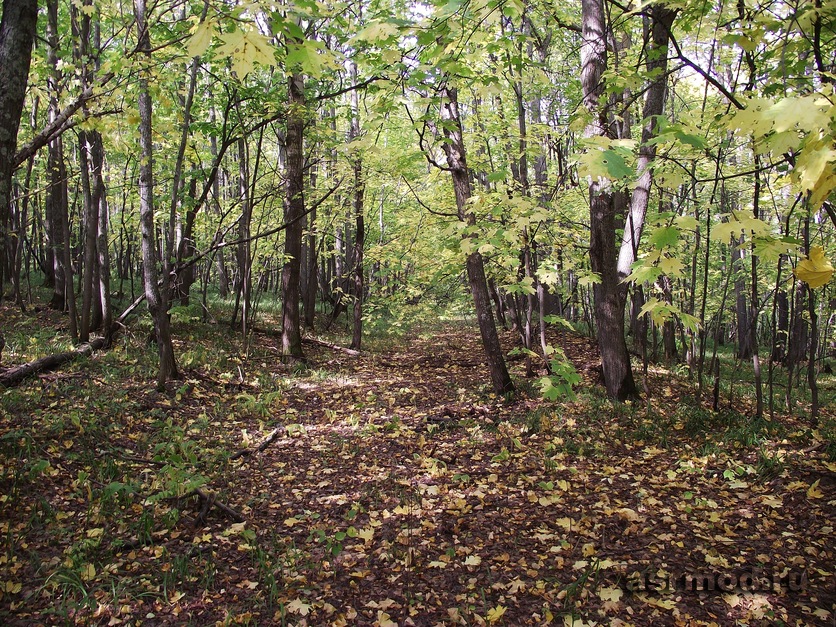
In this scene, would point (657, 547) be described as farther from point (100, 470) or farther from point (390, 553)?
point (100, 470)

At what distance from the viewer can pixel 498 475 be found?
4.94 m

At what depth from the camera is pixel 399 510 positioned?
4.23 metres

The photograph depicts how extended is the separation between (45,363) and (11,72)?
16.7 ft

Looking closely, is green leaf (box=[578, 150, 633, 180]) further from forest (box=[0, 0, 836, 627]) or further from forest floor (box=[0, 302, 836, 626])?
forest floor (box=[0, 302, 836, 626])

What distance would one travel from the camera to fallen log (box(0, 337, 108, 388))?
19.5 feet

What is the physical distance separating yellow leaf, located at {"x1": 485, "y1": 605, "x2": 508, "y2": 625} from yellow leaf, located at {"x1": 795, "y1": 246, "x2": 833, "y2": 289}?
2.46 meters

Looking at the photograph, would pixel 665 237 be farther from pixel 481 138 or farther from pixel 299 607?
pixel 481 138

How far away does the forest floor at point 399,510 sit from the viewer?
298 centimetres

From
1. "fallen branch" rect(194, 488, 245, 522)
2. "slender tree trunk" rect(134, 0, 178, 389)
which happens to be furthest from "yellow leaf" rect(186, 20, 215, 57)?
"slender tree trunk" rect(134, 0, 178, 389)

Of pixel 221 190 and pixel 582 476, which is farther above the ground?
pixel 221 190

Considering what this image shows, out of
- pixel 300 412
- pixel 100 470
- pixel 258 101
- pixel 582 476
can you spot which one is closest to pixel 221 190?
pixel 258 101

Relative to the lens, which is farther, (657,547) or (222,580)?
(657,547)

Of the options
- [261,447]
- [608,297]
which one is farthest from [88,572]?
[608,297]

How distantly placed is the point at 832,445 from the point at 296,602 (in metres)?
5.16
